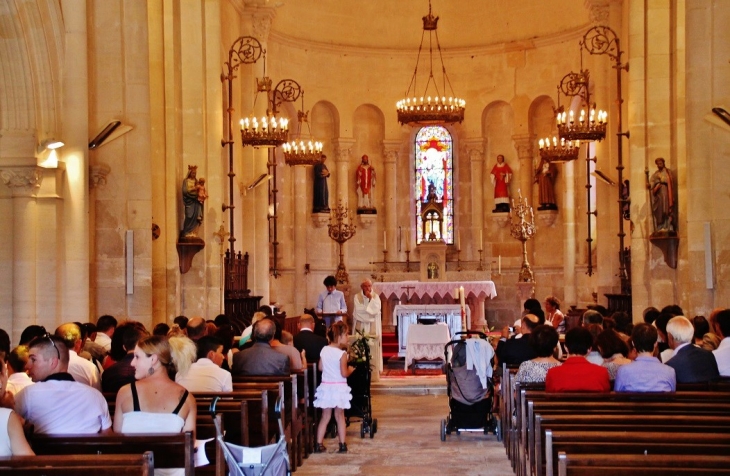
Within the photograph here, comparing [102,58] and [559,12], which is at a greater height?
[559,12]

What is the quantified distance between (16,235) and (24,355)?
16.0 feet

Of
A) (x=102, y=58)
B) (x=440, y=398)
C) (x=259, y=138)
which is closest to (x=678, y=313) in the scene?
(x=440, y=398)

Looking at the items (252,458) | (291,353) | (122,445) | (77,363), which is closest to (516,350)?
(291,353)

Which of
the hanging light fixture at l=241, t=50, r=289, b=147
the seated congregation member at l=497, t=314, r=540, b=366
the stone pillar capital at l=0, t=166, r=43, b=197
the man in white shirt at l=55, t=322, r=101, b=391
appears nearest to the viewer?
the man in white shirt at l=55, t=322, r=101, b=391

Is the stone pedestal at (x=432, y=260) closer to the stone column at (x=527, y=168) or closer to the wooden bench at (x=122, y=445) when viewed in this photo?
the stone column at (x=527, y=168)

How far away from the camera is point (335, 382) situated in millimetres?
10594

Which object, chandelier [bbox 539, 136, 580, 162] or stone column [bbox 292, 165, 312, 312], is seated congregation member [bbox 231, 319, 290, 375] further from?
stone column [bbox 292, 165, 312, 312]

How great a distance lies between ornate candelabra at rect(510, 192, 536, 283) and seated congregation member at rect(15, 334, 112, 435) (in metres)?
16.9

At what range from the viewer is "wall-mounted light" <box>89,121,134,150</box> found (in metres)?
12.9

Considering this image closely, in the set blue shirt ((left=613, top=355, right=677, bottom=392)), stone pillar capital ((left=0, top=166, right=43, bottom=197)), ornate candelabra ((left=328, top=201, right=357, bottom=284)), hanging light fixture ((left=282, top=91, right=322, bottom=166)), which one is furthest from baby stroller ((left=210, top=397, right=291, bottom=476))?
ornate candelabra ((left=328, top=201, right=357, bottom=284))

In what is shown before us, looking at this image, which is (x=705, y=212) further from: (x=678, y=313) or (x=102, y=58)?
(x=102, y=58)

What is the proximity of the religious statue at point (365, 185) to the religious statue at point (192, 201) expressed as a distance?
966cm

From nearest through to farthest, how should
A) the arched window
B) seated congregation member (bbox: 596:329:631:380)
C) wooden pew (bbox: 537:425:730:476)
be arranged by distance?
wooden pew (bbox: 537:425:730:476) < seated congregation member (bbox: 596:329:631:380) < the arched window

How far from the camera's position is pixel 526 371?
888 cm
